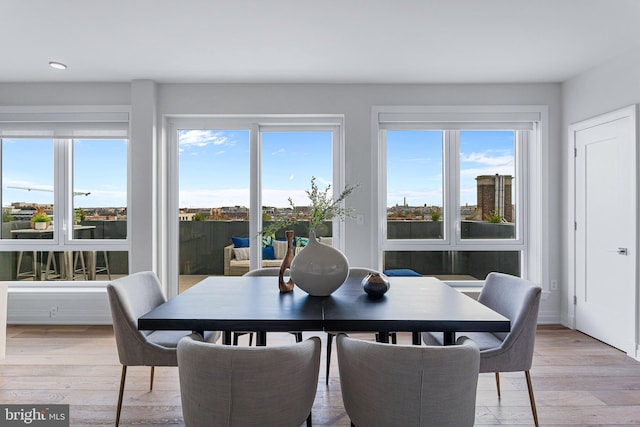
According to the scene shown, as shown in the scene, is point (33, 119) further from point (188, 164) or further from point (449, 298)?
point (449, 298)

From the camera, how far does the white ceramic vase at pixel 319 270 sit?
2.17 m

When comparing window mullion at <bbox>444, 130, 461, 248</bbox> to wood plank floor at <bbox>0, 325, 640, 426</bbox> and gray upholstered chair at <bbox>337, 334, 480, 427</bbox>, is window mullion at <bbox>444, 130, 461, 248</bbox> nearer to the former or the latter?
wood plank floor at <bbox>0, 325, 640, 426</bbox>

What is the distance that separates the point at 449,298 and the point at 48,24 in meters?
3.28

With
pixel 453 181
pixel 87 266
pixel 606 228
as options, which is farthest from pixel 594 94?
pixel 87 266

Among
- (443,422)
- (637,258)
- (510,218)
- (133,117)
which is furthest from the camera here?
(510,218)

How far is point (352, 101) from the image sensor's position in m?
4.28

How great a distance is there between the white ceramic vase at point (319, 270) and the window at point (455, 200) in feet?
7.44

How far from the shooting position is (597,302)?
381 cm

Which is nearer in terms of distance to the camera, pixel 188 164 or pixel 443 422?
pixel 443 422

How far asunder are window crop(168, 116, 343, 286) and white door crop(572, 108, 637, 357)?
2407mm

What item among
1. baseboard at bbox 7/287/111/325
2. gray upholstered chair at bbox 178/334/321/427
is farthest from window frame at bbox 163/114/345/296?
gray upholstered chair at bbox 178/334/321/427

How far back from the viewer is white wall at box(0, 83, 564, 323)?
4266 millimetres

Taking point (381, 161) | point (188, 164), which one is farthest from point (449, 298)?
point (188, 164)

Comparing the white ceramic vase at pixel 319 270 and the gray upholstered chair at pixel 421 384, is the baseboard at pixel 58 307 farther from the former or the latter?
the gray upholstered chair at pixel 421 384
